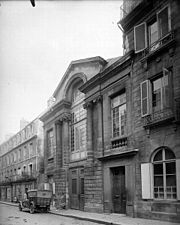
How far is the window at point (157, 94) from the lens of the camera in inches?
496

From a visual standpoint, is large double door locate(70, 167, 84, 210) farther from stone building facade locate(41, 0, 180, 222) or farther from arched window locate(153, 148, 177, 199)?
arched window locate(153, 148, 177, 199)

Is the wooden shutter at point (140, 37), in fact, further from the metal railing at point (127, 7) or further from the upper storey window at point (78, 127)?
the upper storey window at point (78, 127)

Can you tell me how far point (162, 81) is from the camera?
43.5 ft

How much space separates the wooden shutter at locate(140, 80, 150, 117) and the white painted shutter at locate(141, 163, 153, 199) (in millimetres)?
2282

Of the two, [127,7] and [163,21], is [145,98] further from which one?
[127,7]

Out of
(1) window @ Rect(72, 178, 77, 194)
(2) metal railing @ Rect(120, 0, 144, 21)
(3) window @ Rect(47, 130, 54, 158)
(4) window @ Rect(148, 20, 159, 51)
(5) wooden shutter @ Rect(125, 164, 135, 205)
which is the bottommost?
(1) window @ Rect(72, 178, 77, 194)

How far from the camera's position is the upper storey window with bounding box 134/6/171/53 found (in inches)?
511

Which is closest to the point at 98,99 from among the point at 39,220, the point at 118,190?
the point at 118,190

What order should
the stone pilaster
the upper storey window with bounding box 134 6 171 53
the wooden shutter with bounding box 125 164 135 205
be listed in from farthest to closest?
the stone pilaster < the wooden shutter with bounding box 125 164 135 205 < the upper storey window with bounding box 134 6 171 53

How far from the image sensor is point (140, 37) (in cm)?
1457

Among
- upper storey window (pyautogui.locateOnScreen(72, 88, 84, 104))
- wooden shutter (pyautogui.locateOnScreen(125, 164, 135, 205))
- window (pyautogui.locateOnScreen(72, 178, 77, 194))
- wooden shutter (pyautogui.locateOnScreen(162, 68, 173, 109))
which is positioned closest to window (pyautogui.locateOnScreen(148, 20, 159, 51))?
wooden shutter (pyautogui.locateOnScreen(162, 68, 173, 109))

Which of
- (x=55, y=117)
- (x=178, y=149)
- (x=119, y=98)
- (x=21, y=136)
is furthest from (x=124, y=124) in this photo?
(x=21, y=136)

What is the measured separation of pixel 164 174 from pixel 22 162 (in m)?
28.4

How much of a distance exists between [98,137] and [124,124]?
97.7 inches
